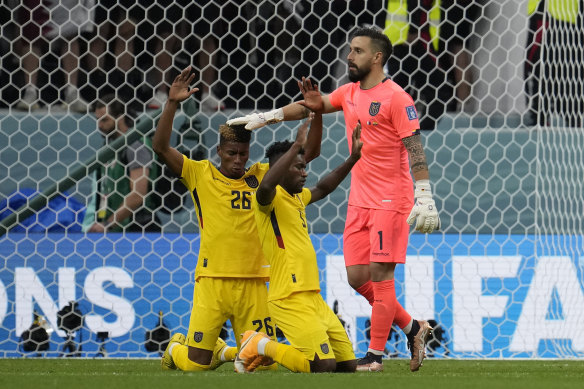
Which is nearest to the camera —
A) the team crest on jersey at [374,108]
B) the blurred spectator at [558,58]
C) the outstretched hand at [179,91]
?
the outstretched hand at [179,91]

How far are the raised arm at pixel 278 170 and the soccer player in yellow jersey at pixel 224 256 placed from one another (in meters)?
0.35

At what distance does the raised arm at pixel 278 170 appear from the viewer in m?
4.53

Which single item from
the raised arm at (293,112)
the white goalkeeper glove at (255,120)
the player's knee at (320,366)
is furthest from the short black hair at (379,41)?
the player's knee at (320,366)

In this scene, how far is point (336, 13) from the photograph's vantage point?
706cm

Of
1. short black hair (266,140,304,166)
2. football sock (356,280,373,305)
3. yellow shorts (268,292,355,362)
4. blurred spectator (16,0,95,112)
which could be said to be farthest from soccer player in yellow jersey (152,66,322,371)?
blurred spectator (16,0,95,112)

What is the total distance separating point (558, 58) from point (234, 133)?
288cm

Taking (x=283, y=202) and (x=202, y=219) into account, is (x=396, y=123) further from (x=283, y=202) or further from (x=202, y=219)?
(x=202, y=219)

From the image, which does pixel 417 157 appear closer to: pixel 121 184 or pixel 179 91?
pixel 179 91

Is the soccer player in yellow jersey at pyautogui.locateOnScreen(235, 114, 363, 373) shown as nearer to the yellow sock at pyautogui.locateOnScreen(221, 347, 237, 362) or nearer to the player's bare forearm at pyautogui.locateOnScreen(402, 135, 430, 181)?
the player's bare forearm at pyautogui.locateOnScreen(402, 135, 430, 181)

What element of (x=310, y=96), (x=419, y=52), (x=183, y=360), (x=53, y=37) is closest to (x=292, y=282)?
(x=183, y=360)

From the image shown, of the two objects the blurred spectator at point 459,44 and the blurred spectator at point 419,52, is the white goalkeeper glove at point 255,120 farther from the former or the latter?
the blurred spectator at point 459,44

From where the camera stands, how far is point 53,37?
7004mm

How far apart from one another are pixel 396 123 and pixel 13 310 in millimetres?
2741

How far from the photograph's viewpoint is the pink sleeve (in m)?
4.89
